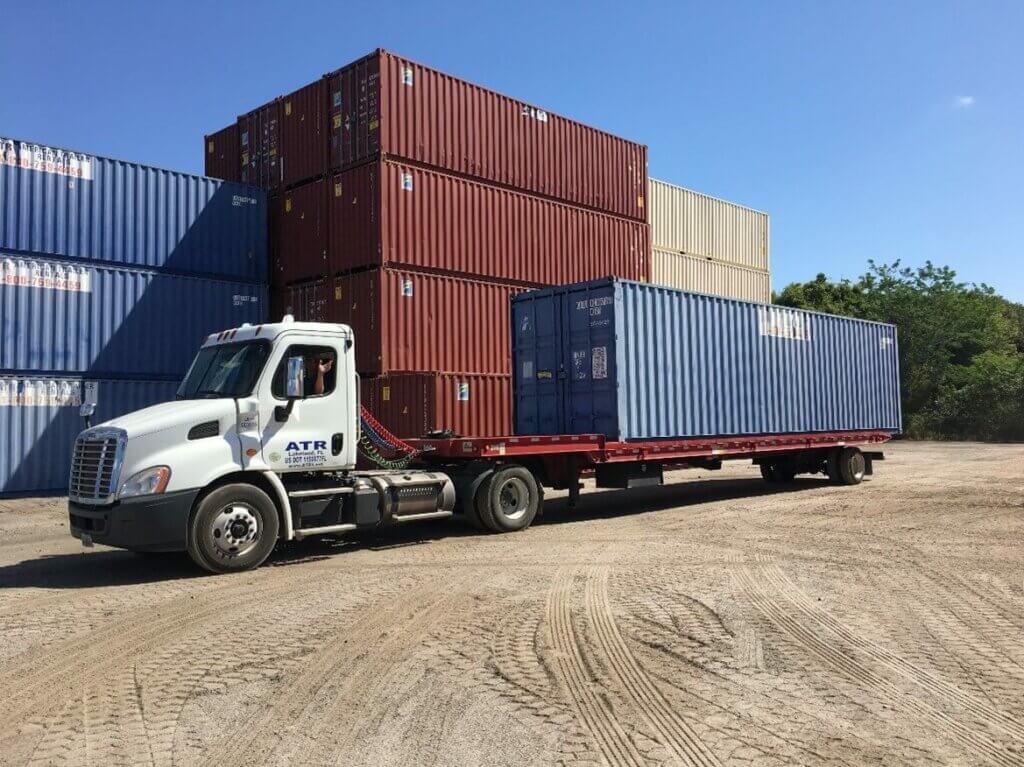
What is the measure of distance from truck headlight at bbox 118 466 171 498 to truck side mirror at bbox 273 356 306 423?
132 centimetres

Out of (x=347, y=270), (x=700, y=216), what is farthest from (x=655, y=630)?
(x=700, y=216)

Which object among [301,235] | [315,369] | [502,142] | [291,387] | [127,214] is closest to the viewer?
[291,387]

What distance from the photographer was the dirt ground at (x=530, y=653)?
3818 millimetres

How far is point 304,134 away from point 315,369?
11.7 m

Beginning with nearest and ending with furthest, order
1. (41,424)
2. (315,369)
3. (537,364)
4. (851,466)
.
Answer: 1. (315,369)
2. (537,364)
3. (41,424)
4. (851,466)

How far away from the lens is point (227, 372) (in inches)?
343

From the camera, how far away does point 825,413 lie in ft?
52.5

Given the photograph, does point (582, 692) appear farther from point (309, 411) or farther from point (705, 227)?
point (705, 227)

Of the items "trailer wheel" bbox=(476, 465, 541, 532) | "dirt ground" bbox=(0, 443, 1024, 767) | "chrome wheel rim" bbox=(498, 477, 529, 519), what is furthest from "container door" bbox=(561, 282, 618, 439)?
"dirt ground" bbox=(0, 443, 1024, 767)

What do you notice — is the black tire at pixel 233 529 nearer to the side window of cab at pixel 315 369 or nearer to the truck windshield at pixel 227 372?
the truck windshield at pixel 227 372

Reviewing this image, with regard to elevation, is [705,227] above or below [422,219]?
above

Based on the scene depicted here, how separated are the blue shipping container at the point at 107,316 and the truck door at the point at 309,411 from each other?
33.9 ft

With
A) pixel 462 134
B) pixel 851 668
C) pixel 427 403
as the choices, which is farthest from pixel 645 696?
pixel 462 134

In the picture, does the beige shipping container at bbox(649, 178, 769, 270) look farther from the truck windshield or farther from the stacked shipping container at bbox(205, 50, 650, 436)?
the truck windshield
